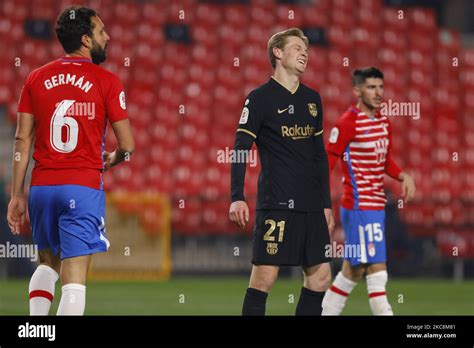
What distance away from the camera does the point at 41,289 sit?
5262mm

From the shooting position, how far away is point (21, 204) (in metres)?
5.10

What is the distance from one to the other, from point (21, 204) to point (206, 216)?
8539mm

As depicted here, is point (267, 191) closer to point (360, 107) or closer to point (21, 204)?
point (21, 204)

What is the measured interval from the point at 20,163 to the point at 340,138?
2.57 meters

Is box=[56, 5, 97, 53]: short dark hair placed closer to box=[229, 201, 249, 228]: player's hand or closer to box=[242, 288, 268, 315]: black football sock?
box=[229, 201, 249, 228]: player's hand

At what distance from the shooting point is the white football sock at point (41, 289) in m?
5.25

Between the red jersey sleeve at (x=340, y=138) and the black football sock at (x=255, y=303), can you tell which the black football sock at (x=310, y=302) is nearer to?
the black football sock at (x=255, y=303)

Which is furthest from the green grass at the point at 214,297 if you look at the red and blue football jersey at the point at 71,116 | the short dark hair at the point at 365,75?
the red and blue football jersey at the point at 71,116

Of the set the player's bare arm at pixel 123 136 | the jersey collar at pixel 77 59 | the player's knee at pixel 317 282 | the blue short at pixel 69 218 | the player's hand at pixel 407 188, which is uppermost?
the jersey collar at pixel 77 59

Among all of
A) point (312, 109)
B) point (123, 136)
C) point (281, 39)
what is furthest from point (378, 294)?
point (123, 136)

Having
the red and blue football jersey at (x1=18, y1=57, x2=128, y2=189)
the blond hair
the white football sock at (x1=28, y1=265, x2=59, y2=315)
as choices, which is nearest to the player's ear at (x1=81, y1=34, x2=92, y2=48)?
the red and blue football jersey at (x1=18, y1=57, x2=128, y2=189)

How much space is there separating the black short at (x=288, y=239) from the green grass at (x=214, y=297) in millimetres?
3179

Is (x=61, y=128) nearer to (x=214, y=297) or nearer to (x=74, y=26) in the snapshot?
(x=74, y=26)

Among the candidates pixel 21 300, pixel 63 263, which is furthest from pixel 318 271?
pixel 21 300
